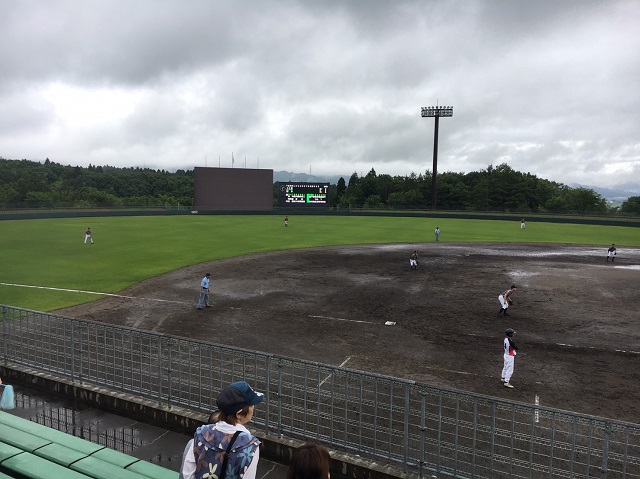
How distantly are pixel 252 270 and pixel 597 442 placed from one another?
20.2 m

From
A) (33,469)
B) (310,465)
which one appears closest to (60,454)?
(33,469)

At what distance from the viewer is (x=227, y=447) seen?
336cm

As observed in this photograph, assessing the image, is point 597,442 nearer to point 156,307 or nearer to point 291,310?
point 291,310

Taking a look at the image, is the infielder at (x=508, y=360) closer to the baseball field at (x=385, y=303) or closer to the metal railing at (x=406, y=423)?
the baseball field at (x=385, y=303)

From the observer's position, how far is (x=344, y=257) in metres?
32.0

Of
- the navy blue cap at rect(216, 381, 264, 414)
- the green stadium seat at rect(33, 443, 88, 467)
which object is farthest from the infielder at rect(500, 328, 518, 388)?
the green stadium seat at rect(33, 443, 88, 467)

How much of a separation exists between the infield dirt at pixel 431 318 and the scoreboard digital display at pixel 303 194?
4797cm

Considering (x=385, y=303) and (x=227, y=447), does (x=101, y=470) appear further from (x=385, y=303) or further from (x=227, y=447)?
(x=385, y=303)

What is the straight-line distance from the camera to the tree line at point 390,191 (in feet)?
348

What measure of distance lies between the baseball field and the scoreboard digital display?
1584 inches

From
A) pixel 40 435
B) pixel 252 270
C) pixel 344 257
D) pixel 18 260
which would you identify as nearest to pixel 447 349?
pixel 40 435

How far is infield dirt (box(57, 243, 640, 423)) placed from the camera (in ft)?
37.8

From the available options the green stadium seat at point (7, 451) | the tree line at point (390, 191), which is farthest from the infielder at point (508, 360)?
the tree line at point (390, 191)

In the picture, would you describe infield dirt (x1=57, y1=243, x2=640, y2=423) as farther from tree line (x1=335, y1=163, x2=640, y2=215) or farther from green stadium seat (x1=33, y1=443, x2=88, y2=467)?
tree line (x1=335, y1=163, x2=640, y2=215)
